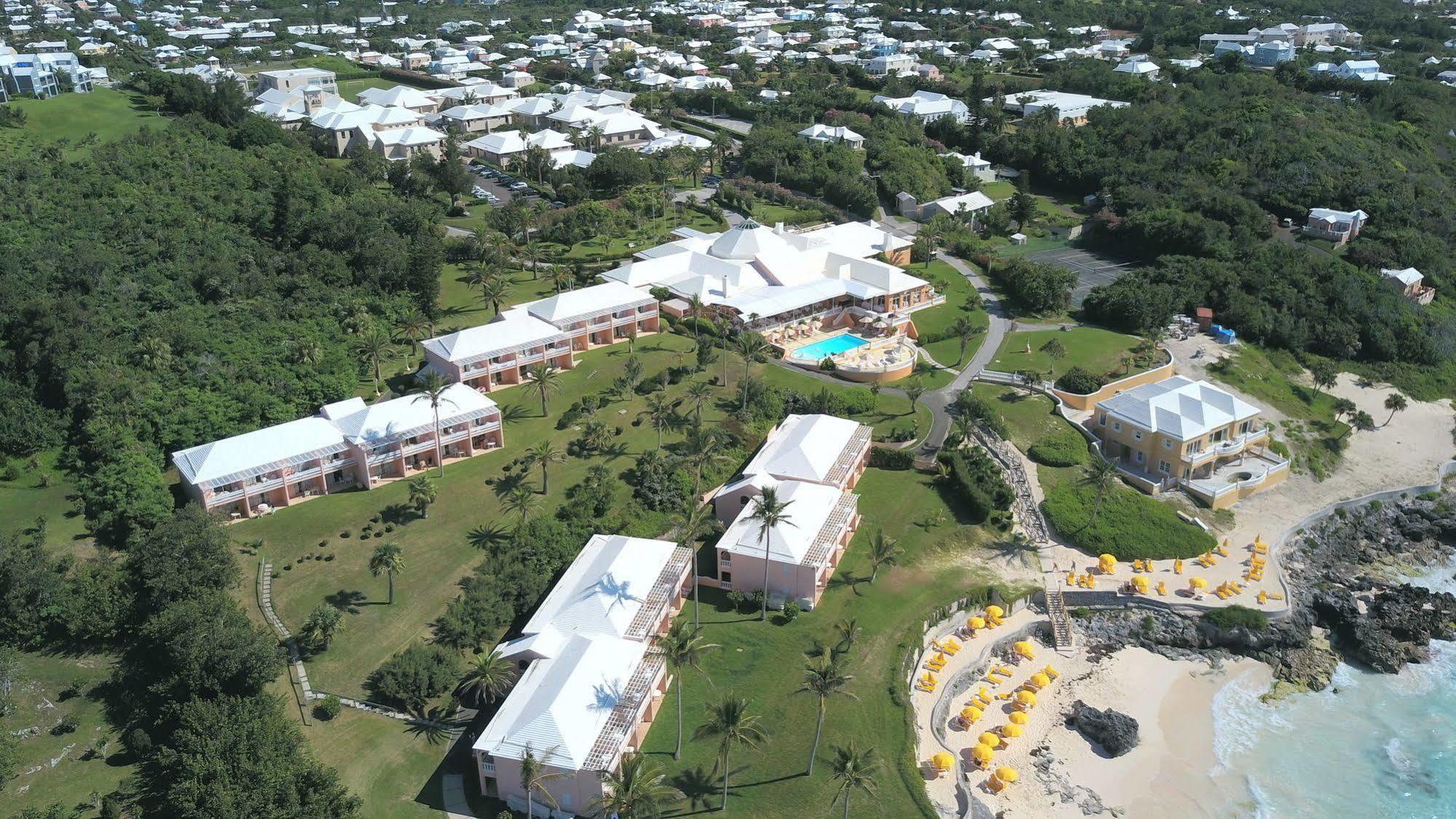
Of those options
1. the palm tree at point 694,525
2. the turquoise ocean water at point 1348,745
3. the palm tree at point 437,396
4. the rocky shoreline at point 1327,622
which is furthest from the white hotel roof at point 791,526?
the turquoise ocean water at point 1348,745

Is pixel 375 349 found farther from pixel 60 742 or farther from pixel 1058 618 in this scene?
pixel 1058 618

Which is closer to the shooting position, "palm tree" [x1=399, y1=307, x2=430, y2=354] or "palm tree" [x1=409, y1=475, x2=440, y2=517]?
"palm tree" [x1=409, y1=475, x2=440, y2=517]

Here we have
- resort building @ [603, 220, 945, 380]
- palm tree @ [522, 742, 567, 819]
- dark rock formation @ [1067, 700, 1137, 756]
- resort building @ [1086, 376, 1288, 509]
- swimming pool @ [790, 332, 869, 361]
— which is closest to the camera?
palm tree @ [522, 742, 567, 819]

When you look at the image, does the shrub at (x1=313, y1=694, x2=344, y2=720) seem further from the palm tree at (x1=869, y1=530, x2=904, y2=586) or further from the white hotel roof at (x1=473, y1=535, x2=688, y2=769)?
the palm tree at (x1=869, y1=530, x2=904, y2=586)

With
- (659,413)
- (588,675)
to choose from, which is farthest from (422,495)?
(588,675)

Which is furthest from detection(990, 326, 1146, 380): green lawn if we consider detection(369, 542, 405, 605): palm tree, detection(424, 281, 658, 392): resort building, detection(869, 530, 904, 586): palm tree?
detection(369, 542, 405, 605): palm tree

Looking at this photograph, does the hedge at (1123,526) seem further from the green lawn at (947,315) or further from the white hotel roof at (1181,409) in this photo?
the green lawn at (947,315)

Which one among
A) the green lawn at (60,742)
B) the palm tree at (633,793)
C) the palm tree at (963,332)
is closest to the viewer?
the palm tree at (633,793)
